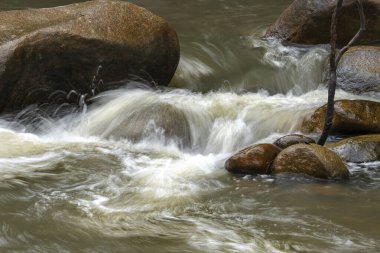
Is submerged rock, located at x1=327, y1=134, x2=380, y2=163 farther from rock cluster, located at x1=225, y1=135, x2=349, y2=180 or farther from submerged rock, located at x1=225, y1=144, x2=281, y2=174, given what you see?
submerged rock, located at x1=225, y1=144, x2=281, y2=174

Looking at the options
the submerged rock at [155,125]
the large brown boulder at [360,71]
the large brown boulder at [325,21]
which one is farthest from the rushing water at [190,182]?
A: the large brown boulder at [325,21]

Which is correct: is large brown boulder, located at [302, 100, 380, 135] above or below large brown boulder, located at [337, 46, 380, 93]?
below

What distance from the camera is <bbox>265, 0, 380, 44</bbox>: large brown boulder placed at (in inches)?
389

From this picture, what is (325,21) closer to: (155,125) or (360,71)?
(360,71)

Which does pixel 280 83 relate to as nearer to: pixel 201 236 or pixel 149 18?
pixel 149 18

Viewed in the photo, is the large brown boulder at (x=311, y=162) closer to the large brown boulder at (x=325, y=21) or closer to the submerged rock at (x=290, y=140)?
the submerged rock at (x=290, y=140)

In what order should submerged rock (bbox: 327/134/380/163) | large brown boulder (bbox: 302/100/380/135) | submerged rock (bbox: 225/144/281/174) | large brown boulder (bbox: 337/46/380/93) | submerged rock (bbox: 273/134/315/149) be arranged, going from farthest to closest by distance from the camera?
large brown boulder (bbox: 337/46/380/93) → large brown boulder (bbox: 302/100/380/135) → submerged rock (bbox: 273/134/315/149) → submerged rock (bbox: 327/134/380/163) → submerged rock (bbox: 225/144/281/174)

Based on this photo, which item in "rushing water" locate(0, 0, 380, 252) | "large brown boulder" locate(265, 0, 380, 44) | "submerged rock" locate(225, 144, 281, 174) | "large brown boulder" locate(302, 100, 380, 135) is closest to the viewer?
"rushing water" locate(0, 0, 380, 252)

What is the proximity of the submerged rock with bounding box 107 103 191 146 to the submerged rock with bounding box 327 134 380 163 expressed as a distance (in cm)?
165

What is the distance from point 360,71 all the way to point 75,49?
373 centimetres

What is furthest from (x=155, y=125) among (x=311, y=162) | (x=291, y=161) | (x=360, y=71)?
(x=360, y=71)

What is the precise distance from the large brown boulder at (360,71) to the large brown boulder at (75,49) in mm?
2331

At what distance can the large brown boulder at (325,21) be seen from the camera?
989 cm

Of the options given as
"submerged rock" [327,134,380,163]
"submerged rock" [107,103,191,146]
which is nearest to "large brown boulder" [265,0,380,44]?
"submerged rock" [107,103,191,146]
